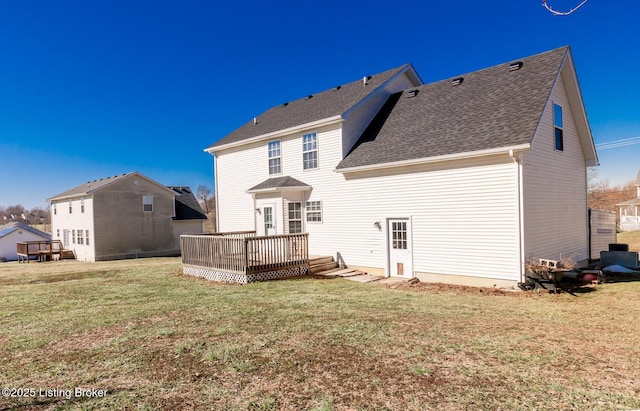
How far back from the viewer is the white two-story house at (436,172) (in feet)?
34.1

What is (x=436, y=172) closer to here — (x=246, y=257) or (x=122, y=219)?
(x=246, y=257)

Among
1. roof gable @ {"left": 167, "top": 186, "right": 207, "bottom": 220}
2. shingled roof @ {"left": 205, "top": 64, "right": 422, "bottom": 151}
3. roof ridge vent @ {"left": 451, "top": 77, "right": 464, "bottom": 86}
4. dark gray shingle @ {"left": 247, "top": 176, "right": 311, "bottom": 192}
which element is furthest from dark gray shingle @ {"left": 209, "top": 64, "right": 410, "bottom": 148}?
roof gable @ {"left": 167, "top": 186, "right": 207, "bottom": 220}

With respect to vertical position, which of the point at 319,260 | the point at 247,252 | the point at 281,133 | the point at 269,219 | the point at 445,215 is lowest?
the point at 319,260

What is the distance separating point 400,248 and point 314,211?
170 inches

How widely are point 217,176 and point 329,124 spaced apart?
8245 millimetres

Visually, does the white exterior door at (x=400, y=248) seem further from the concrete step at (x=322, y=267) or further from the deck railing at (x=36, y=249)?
the deck railing at (x=36, y=249)

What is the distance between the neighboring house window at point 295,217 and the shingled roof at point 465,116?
10.4 feet

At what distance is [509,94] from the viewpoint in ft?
39.7

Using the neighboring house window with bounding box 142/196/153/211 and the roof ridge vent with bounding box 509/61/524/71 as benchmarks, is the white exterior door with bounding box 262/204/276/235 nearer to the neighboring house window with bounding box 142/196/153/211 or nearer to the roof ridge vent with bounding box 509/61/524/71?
the roof ridge vent with bounding box 509/61/524/71

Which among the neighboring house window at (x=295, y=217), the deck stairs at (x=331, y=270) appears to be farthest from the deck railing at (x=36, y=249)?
the deck stairs at (x=331, y=270)

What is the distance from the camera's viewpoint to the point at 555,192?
39.9 feet

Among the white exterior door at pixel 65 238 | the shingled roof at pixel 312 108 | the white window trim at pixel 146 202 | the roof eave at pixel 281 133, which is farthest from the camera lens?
the white exterior door at pixel 65 238

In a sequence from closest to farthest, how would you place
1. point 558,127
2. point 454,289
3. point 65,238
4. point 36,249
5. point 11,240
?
point 454,289, point 558,127, point 65,238, point 36,249, point 11,240

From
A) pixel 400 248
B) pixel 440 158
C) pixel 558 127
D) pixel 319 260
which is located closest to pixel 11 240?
pixel 319 260
